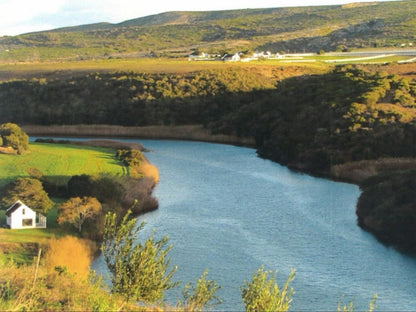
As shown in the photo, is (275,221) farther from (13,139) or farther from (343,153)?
(13,139)

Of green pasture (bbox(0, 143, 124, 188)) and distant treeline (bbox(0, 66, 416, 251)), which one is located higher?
distant treeline (bbox(0, 66, 416, 251))

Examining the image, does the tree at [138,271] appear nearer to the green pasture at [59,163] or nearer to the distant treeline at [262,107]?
the green pasture at [59,163]

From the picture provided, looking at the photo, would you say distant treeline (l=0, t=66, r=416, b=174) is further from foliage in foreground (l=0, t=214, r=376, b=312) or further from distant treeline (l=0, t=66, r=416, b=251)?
foliage in foreground (l=0, t=214, r=376, b=312)

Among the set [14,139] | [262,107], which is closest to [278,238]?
[14,139]

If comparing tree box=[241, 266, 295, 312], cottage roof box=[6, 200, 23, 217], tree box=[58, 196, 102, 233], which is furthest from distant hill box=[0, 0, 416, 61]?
tree box=[241, 266, 295, 312]

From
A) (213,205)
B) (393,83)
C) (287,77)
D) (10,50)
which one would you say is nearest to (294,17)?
(10,50)

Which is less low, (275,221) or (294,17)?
(294,17)
